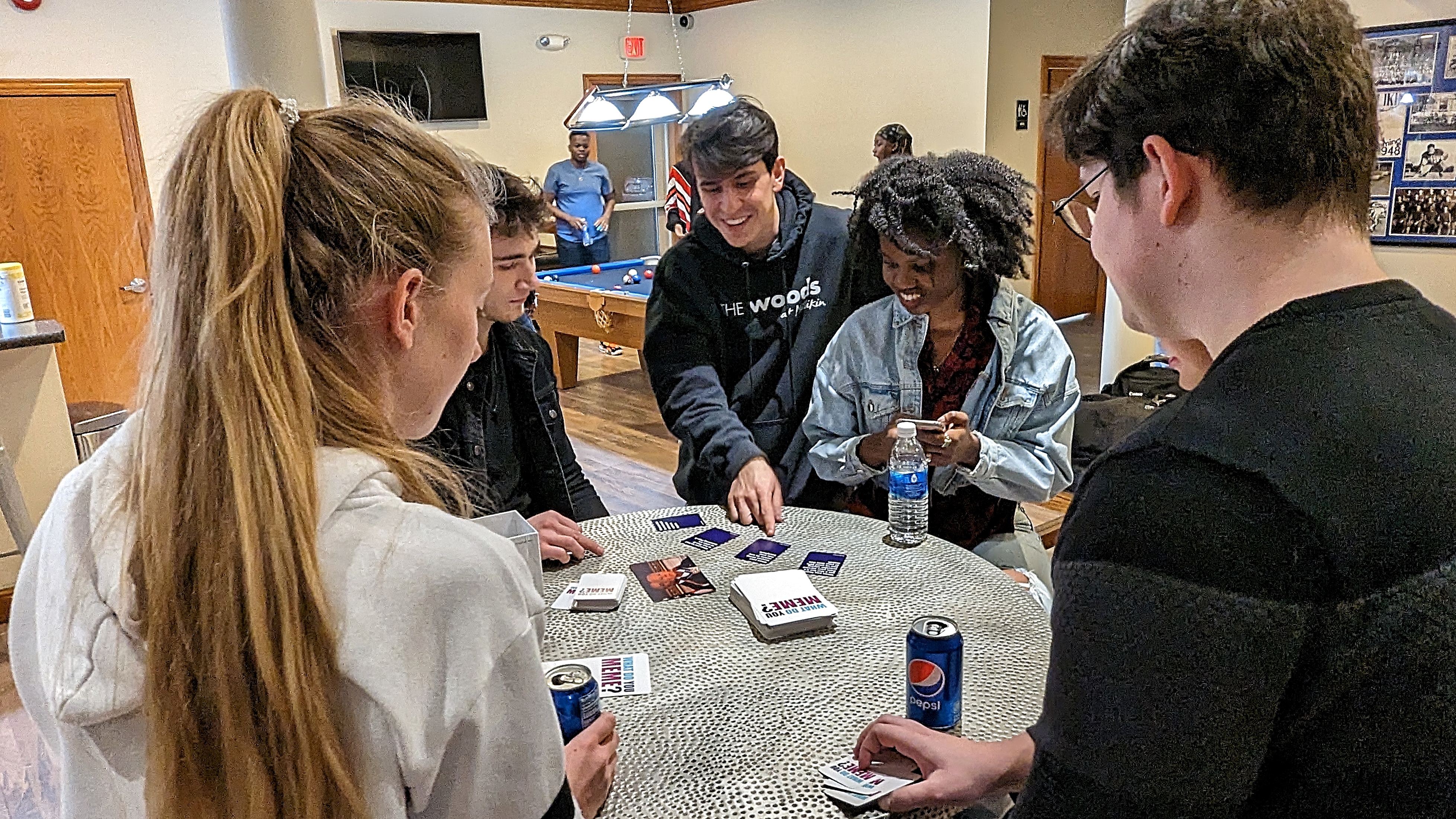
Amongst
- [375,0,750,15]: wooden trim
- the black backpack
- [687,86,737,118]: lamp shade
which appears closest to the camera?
the black backpack

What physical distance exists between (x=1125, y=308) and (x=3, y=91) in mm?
6256

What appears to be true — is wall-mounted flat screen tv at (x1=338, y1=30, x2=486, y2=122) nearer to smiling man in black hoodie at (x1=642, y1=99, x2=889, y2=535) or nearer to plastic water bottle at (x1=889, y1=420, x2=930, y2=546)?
smiling man in black hoodie at (x1=642, y1=99, x2=889, y2=535)

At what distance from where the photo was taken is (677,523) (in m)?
2.06

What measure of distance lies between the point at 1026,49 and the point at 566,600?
23.3ft

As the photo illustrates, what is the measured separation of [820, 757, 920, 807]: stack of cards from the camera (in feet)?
3.65

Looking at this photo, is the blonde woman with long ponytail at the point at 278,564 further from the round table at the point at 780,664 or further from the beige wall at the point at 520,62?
the beige wall at the point at 520,62

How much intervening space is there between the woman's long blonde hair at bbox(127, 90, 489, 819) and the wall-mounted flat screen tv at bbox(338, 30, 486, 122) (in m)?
7.01

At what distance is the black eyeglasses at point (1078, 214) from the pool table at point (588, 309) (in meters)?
3.75

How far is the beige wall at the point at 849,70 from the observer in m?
7.28

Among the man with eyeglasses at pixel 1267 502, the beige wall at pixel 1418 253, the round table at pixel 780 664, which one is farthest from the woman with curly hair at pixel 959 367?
the beige wall at pixel 1418 253

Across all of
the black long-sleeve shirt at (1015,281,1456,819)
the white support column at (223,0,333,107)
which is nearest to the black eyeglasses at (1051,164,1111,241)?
the black long-sleeve shirt at (1015,281,1456,819)

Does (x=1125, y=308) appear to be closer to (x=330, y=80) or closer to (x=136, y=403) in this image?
(x=136, y=403)

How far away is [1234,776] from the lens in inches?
27.8

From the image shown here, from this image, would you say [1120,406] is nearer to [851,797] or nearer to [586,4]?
[851,797]
